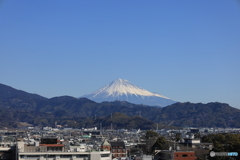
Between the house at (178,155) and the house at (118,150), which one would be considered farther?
the house at (118,150)

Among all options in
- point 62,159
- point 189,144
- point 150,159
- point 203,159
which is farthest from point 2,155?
point 189,144

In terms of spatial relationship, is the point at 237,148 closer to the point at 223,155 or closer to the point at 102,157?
the point at 223,155

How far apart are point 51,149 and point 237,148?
16.0 m

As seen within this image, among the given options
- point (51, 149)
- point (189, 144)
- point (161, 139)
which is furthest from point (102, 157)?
point (161, 139)

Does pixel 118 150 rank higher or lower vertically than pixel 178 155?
higher

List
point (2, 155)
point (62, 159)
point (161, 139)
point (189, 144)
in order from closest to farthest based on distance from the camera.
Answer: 1. point (62, 159)
2. point (2, 155)
3. point (189, 144)
4. point (161, 139)

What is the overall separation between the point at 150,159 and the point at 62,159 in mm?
8735

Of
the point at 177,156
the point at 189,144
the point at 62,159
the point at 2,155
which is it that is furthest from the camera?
the point at 189,144

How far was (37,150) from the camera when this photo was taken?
43.3 meters

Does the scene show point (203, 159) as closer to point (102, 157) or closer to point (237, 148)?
point (237, 148)

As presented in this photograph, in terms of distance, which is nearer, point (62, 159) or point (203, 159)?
point (62, 159)

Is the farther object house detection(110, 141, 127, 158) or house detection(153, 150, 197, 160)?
house detection(110, 141, 127, 158)

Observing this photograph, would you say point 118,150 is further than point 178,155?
Yes

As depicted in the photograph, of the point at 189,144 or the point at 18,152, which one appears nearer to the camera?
the point at 18,152
